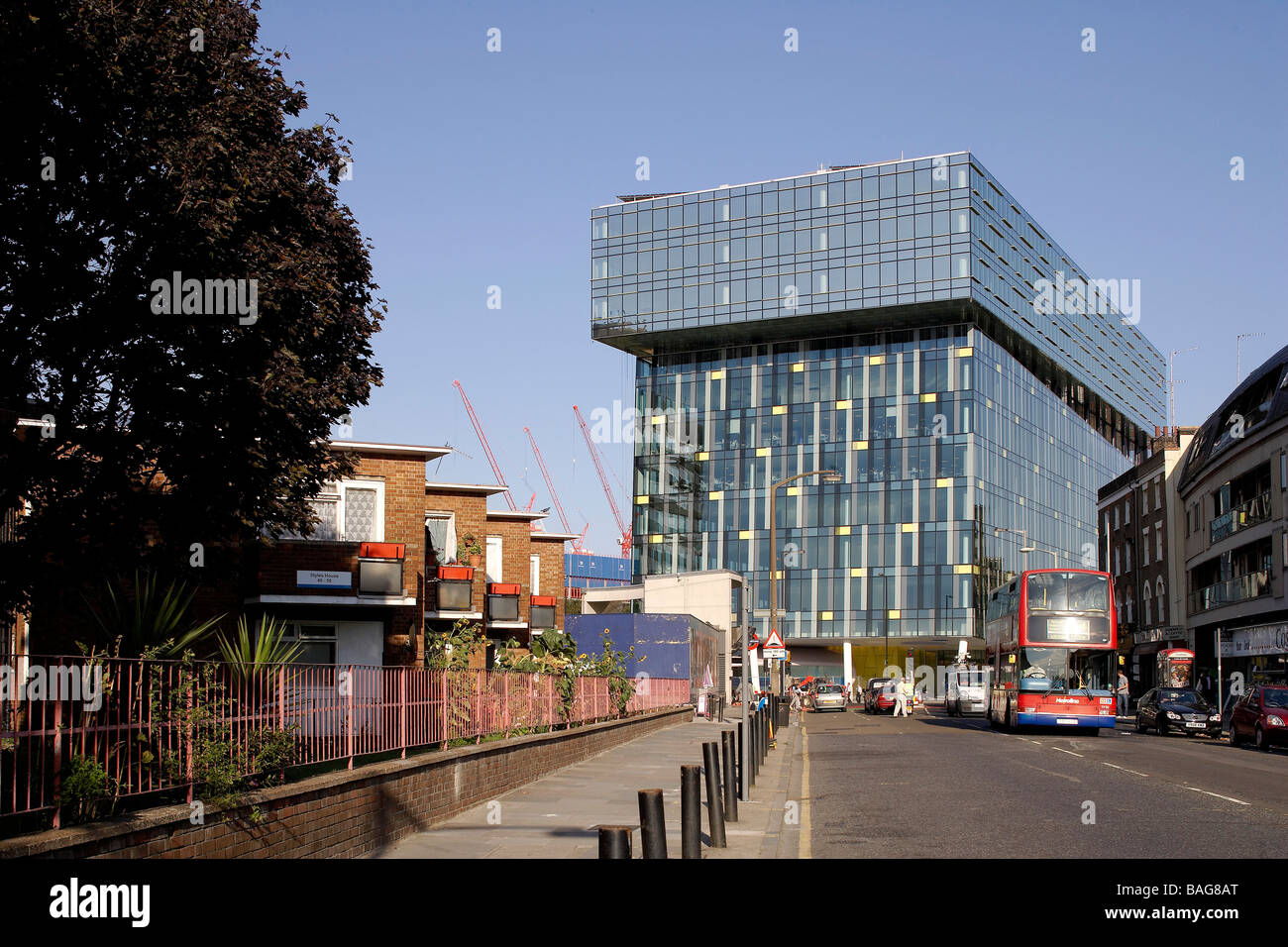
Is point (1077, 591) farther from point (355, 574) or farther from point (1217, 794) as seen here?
point (355, 574)

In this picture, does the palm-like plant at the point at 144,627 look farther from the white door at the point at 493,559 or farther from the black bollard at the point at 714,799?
the white door at the point at 493,559

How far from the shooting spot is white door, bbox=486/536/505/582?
44.7m

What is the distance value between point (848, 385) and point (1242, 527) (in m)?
44.8

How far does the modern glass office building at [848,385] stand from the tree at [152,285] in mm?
76981

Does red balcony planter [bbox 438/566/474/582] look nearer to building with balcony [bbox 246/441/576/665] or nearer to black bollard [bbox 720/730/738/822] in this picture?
building with balcony [bbox 246/441/576/665]

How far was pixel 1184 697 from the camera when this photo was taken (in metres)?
41.9

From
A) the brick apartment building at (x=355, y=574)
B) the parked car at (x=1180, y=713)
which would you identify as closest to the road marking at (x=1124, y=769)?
the brick apartment building at (x=355, y=574)

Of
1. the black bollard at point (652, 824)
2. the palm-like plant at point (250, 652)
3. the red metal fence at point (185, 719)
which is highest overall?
the palm-like plant at point (250, 652)

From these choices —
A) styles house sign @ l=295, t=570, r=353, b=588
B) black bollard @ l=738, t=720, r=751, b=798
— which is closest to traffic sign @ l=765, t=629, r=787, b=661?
styles house sign @ l=295, t=570, r=353, b=588

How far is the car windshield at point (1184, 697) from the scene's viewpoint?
1625 inches

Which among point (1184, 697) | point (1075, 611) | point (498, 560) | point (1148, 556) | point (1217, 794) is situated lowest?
point (1184, 697)

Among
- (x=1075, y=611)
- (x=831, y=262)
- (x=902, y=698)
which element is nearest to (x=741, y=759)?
(x=1075, y=611)

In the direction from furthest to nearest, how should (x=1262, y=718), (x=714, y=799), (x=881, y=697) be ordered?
(x=881, y=697)
(x=1262, y=718)
(x=714, y=799)
